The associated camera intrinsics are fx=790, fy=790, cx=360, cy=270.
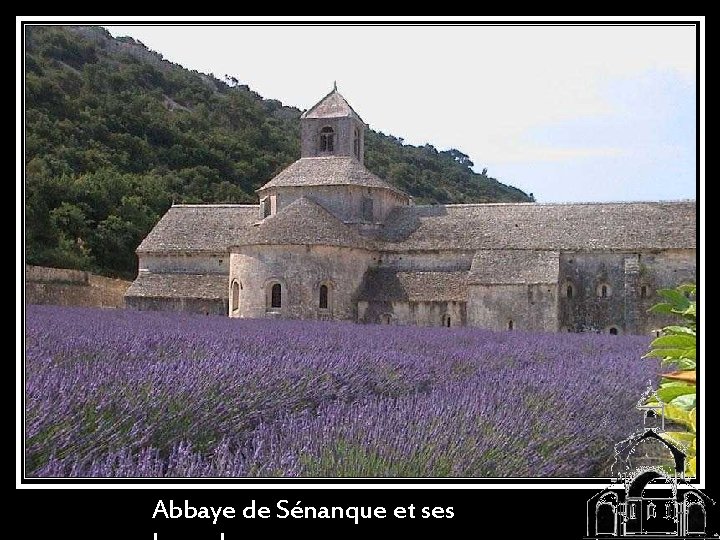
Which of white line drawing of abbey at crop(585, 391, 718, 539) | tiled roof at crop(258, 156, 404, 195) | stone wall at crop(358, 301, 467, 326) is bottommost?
stone wall at crop(358, 301, 467, 326)

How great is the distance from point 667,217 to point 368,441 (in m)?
24.6

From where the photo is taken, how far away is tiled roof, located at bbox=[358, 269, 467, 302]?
25.7m

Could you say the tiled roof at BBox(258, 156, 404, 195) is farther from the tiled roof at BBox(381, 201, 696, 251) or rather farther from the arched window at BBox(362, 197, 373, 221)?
the tiled roof at BBox(381, 201, 696, 251)

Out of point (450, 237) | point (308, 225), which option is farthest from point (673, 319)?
point (308, 225)

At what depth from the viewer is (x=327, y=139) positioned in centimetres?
3142

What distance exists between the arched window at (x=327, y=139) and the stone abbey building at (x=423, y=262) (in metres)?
1.84

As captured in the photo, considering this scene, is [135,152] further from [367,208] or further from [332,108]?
[367,208]

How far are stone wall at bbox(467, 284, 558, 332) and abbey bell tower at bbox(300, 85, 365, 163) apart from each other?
9285 millimetres

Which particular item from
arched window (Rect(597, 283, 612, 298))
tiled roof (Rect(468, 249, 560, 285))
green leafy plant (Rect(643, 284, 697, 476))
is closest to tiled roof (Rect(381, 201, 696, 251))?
tiled roof (Rect(468, 249, 560, 285))

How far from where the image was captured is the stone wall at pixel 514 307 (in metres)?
24.4

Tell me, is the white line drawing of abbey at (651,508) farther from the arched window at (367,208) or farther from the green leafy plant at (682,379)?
the arched window at (367,208)

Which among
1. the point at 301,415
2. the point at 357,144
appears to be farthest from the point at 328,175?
the point at 301,415

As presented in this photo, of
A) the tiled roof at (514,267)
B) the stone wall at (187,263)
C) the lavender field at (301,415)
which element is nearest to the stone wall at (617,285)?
the tiled roof at (514,267)

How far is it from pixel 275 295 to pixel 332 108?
388 inches
